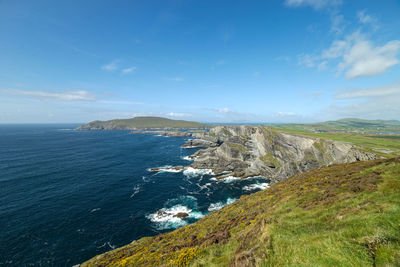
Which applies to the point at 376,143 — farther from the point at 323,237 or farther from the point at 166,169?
the point at 166,169

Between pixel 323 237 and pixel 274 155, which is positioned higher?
pixel 323 237

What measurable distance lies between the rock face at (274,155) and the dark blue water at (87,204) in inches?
363

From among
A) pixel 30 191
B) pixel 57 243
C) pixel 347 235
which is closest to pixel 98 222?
pixel 57 243

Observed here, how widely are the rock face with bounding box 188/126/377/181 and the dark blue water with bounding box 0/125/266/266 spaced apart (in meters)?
9.23

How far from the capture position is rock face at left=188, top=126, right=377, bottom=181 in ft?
199

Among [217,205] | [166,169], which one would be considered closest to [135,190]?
[166,169]

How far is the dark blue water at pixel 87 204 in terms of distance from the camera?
2991 centimetres

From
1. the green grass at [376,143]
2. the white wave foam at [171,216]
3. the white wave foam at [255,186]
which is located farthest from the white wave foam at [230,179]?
the green grass at [376,143]

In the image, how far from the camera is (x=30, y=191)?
48.6 m

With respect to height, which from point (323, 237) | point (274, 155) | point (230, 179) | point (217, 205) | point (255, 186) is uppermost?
point (323, 237)

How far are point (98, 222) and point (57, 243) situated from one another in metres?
7.46

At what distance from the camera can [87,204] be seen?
4356 cm

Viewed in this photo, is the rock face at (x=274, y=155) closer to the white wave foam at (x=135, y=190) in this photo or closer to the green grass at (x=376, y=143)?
the green grass at (x=376, y=143)

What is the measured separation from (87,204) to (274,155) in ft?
236
